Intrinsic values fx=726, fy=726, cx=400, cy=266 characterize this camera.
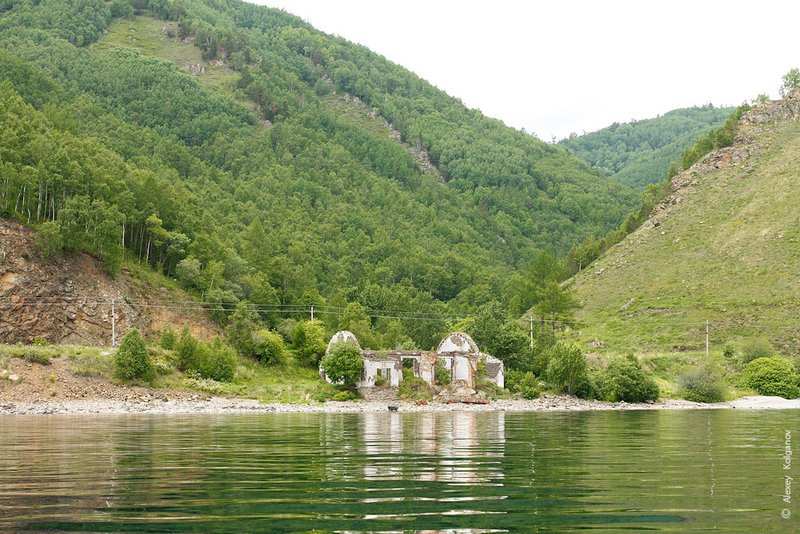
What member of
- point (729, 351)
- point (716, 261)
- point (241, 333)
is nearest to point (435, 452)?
point (241, 333)

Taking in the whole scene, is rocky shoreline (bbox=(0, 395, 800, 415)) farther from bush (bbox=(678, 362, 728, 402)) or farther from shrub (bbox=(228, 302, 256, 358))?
shrub (bbox=(228, 302, 256, 358))

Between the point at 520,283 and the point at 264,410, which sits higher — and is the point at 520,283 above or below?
above

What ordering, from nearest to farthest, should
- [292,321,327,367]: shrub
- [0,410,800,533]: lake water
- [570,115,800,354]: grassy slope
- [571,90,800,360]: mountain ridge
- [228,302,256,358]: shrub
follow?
1. [0,410,800,533]: lake water
2. [228,302,256,358]: shrub
3. [292,321,327,367]: shrub
4. [570,115,800,354]: grassy slope
5. [571,90,800,360]: mountain ridge

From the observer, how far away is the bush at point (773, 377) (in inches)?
3007

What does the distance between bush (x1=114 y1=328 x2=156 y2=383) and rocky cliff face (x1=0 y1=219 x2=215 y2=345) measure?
10.6m

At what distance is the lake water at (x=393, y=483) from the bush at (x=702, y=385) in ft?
145

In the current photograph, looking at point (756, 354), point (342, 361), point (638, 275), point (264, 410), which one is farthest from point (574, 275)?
point (264, 410)

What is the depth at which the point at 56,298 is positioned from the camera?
222 ft

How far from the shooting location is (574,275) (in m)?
141

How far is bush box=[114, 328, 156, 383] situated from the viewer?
5891cm

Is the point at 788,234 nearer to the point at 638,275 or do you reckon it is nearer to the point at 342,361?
the point at 638,275

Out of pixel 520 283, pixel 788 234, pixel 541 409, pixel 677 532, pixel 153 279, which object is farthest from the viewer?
pixel 520 283

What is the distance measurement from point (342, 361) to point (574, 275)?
81.8 metres

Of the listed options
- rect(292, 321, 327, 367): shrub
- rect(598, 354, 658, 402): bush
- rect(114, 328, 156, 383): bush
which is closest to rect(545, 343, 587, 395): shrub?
rect(598, 354, 658, 402): bush
